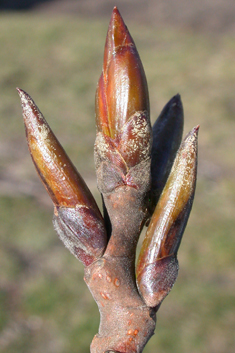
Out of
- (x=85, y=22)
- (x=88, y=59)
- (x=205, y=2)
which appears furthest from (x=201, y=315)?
(x=205, y=2)

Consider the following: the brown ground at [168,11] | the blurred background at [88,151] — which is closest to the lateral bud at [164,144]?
the blurred background at [88,151]

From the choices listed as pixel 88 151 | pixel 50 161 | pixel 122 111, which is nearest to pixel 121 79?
pixel 122 111

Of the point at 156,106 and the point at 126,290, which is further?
the point at 156,106

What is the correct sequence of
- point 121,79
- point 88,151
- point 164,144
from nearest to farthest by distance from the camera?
point 121,79, point 164,144, point 88,151

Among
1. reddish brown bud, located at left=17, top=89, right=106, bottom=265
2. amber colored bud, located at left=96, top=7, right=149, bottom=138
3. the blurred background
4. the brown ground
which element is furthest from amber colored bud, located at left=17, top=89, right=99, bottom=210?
the brown ground

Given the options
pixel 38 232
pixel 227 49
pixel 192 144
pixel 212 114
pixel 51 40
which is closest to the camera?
pixel 192 144

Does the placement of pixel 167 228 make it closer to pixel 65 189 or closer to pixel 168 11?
pixel 65 189

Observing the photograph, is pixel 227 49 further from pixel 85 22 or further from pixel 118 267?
pixel 118 267
